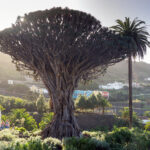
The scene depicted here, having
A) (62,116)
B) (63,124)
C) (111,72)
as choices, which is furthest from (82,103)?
(111,72)

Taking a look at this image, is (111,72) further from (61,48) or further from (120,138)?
(120,138)

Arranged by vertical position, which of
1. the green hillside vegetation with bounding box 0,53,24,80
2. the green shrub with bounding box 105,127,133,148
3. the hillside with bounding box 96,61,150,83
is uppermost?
the hillside with bounding box 96,61,150,83

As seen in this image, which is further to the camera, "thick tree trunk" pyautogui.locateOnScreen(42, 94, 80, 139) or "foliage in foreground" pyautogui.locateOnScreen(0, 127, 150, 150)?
"thick tree trunk" pyautogui.locateOnScreen(42, 94, 80, 139)

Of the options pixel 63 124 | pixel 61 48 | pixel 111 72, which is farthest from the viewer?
pixel 111 72

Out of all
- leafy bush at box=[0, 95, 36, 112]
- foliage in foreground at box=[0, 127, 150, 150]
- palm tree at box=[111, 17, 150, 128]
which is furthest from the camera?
leafy bush at box=[0, 95, 36, 112]

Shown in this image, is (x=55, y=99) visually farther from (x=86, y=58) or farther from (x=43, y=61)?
(x=86, y=58)

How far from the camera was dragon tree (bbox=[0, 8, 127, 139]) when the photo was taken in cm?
1109

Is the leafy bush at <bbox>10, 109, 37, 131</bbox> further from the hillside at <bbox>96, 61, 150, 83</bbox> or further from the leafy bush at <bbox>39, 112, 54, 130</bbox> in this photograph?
the hillside at <bbox>96, 61, 150, 83</bbox>

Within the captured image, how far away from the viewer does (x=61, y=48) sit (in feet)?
37.0

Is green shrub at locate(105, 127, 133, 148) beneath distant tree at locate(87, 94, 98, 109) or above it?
beneath

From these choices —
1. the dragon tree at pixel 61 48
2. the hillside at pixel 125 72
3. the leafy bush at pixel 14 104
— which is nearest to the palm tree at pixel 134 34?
the dragon tree at pixel 61 48

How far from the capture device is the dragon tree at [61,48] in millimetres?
11086

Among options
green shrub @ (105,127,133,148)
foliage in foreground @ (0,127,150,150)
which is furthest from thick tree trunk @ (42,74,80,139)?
foliage in foreground @ (0,127,150,150)

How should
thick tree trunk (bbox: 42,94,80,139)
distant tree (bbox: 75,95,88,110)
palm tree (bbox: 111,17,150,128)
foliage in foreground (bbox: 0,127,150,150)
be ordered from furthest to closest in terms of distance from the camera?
distant tree (bbox: 75,95,88,110) → palm tree (bbox: 111,17,150,128) → thick tree trunk (bbox: 42,94,80,139) → foliage in foreground (bbox: 0,127,150,150)
